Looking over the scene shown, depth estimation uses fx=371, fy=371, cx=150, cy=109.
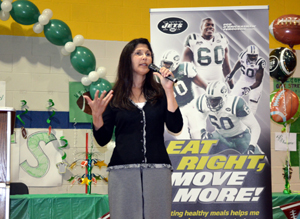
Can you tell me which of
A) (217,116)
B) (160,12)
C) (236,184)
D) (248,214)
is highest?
(160,12)

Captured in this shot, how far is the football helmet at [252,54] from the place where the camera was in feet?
9.06

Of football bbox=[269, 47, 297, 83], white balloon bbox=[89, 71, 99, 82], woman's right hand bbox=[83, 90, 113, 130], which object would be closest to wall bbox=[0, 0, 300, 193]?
white balloon bbox=[89, 71, 99, 82]

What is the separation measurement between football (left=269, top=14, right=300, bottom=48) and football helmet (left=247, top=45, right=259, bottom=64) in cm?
77

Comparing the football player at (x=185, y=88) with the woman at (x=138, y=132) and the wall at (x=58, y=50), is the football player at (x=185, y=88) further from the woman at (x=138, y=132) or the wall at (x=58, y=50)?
the wall at (x=58, y=50)

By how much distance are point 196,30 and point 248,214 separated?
4.57 ft

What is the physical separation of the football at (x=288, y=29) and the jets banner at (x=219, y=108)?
25.8 inches

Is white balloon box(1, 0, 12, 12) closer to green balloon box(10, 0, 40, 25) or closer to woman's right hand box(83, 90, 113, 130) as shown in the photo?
green balloon box(10, 0, 40, 25)

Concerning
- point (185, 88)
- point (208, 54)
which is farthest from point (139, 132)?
point (208, 54)

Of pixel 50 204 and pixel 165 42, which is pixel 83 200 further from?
pixel 165 42

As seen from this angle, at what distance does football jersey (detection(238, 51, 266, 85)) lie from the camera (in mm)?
2740

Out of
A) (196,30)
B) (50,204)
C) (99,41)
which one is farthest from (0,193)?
(99,41)

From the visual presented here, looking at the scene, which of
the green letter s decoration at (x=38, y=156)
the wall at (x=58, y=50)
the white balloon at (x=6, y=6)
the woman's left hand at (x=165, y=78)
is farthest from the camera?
the wall at (x=58, y=50)

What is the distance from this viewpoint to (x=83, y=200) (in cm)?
A: 280

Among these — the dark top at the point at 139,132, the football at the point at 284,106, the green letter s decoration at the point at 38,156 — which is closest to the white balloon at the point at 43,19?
the green letter s decoration at the point at 38,156
